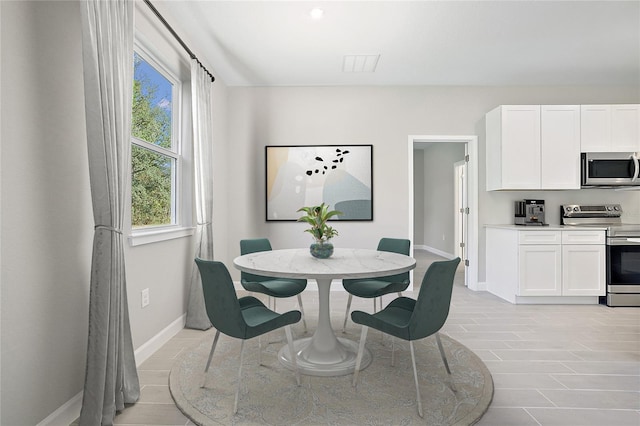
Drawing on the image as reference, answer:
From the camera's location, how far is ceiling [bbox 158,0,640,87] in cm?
273

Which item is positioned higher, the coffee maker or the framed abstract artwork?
the framed abstract artwork

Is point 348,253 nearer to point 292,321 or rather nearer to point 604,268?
point 292,321

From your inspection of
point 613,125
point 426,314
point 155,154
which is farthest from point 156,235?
point 613,125

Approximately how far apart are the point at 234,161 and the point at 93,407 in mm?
3277

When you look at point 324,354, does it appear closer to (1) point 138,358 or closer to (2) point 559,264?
Answer: (1) point 138,358

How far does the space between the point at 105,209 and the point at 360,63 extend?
9.87 feet

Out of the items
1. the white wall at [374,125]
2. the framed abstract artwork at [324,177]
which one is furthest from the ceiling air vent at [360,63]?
the framed abstract artwork at [324,177]

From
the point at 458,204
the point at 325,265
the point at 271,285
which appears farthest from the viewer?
the point at 458,204

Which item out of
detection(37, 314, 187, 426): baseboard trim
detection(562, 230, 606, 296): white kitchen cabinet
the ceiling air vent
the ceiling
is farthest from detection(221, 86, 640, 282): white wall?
detection(37, 314, 187, 426): baseboard trim

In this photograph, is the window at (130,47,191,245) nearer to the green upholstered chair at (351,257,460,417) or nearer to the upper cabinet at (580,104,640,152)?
the green upholstered chair at (351,257,460,417)

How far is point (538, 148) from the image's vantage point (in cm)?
404

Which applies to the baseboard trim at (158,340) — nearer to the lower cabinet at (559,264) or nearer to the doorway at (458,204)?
the lower cabinet at (559,264)

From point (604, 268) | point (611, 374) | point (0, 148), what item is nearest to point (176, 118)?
point (0, 148)

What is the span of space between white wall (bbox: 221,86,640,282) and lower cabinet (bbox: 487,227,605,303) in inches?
26.2
